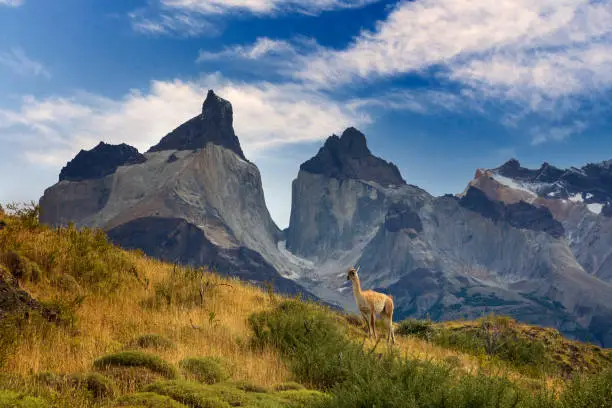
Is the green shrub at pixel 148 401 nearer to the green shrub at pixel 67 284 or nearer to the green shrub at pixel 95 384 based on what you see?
the green shrub at pixel 95 384

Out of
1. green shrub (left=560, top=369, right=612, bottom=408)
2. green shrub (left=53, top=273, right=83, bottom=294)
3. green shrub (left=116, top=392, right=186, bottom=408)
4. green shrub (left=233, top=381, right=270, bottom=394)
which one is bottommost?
green shrub (left=233, top=381, right=270, bottom=394)

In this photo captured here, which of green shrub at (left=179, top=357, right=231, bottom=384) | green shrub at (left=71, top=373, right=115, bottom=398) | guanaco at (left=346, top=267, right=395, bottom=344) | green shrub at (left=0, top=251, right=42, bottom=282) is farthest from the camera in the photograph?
guanaco at (left=346, top=267, right=395, bottom=344)

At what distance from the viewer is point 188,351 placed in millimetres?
11609

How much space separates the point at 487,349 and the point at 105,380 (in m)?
17.9

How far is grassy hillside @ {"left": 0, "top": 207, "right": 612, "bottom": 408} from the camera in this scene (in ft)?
24.4

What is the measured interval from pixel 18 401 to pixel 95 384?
164cm

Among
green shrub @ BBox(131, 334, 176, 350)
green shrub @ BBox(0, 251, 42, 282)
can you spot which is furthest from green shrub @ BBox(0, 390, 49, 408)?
green shrub @ BBox(0, 251, 42, 282)

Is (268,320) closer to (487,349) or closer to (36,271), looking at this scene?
(36,271)

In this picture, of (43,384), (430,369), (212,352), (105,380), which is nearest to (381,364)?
(430,369)

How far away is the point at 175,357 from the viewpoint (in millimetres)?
10758

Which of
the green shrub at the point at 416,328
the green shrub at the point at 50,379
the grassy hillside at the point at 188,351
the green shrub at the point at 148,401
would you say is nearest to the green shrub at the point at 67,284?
the grassy hillside at the point at 188,351

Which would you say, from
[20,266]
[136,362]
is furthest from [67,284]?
[136,362]

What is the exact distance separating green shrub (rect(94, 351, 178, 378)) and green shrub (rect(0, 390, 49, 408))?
9.61ft

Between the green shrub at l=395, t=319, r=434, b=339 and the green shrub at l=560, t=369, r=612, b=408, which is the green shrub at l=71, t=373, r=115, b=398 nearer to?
the green shrub at l=560, t=369, r=612, b=408
